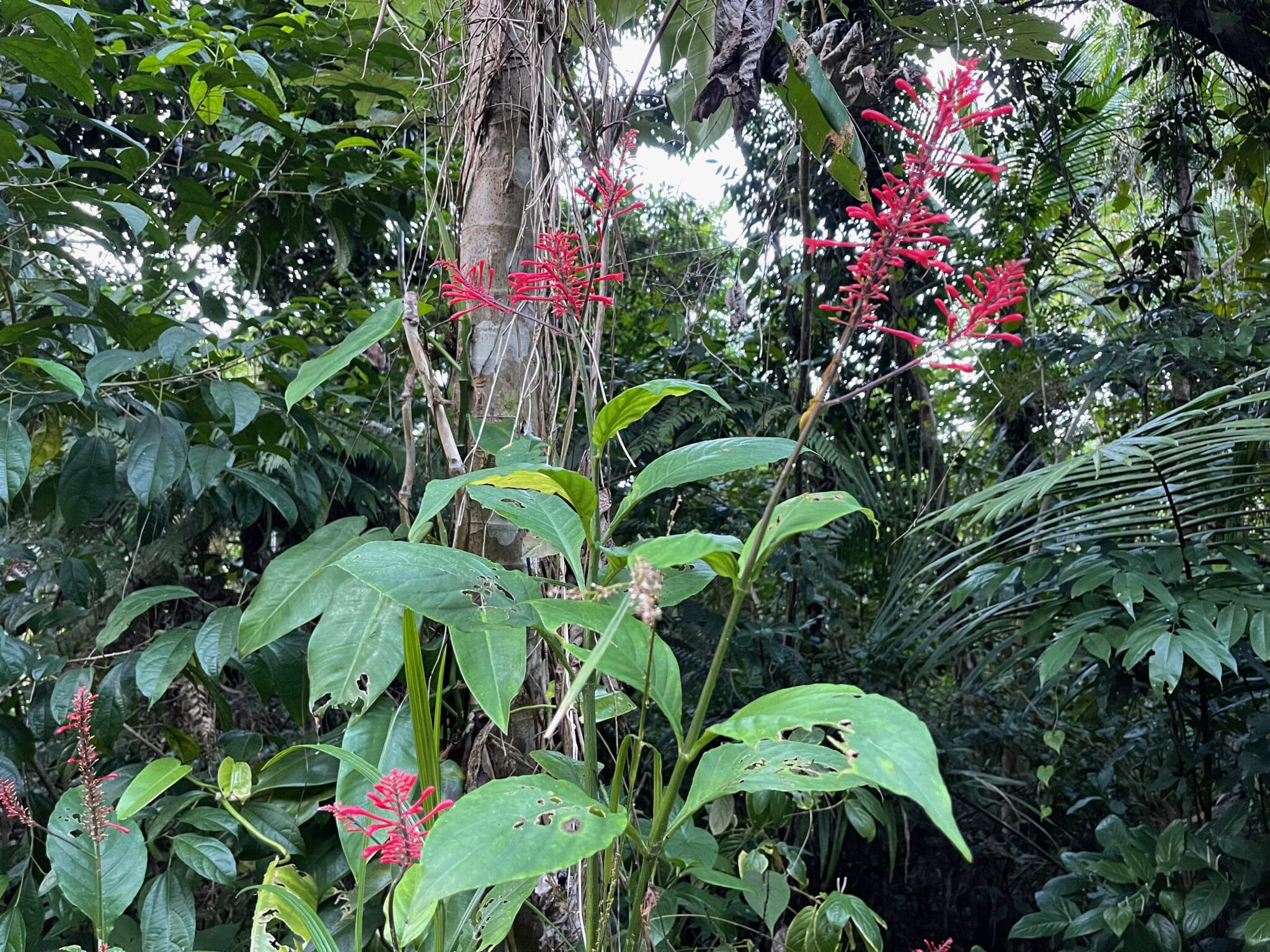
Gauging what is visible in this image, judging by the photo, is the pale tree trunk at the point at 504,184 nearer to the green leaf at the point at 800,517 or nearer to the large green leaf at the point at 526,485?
the large green leaf at the point at 526,485

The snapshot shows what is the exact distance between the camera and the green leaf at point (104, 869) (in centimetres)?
74

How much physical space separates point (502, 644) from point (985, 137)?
2442 mm

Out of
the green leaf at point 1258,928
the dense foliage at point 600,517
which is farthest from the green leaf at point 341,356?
the green leaf at point 1258,928

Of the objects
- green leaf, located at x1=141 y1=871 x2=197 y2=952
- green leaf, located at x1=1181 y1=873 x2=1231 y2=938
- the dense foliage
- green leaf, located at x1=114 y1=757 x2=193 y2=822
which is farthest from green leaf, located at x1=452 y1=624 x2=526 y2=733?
green leaf, located at x1=1181 y1=873 x2=1231 y2=938

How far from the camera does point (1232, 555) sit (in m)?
1.25

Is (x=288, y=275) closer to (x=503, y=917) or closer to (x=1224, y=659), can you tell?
(x=503, y=917)

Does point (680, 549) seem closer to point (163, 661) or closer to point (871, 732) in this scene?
point (871, 732)

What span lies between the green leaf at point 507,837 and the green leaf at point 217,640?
22.0 inches

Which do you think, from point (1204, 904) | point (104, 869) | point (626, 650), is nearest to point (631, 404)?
point (626, 650)

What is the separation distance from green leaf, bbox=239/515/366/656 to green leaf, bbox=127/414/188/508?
8.2 inches

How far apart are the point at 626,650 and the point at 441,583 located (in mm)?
125

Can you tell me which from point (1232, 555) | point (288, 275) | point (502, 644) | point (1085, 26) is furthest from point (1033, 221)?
point (502, 644)

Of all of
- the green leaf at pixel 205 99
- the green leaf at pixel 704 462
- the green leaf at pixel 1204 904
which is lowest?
the green leaf at pixel 1204 904

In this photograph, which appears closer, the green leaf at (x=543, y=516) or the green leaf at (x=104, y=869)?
the green leaf at (x=543, y=516)
